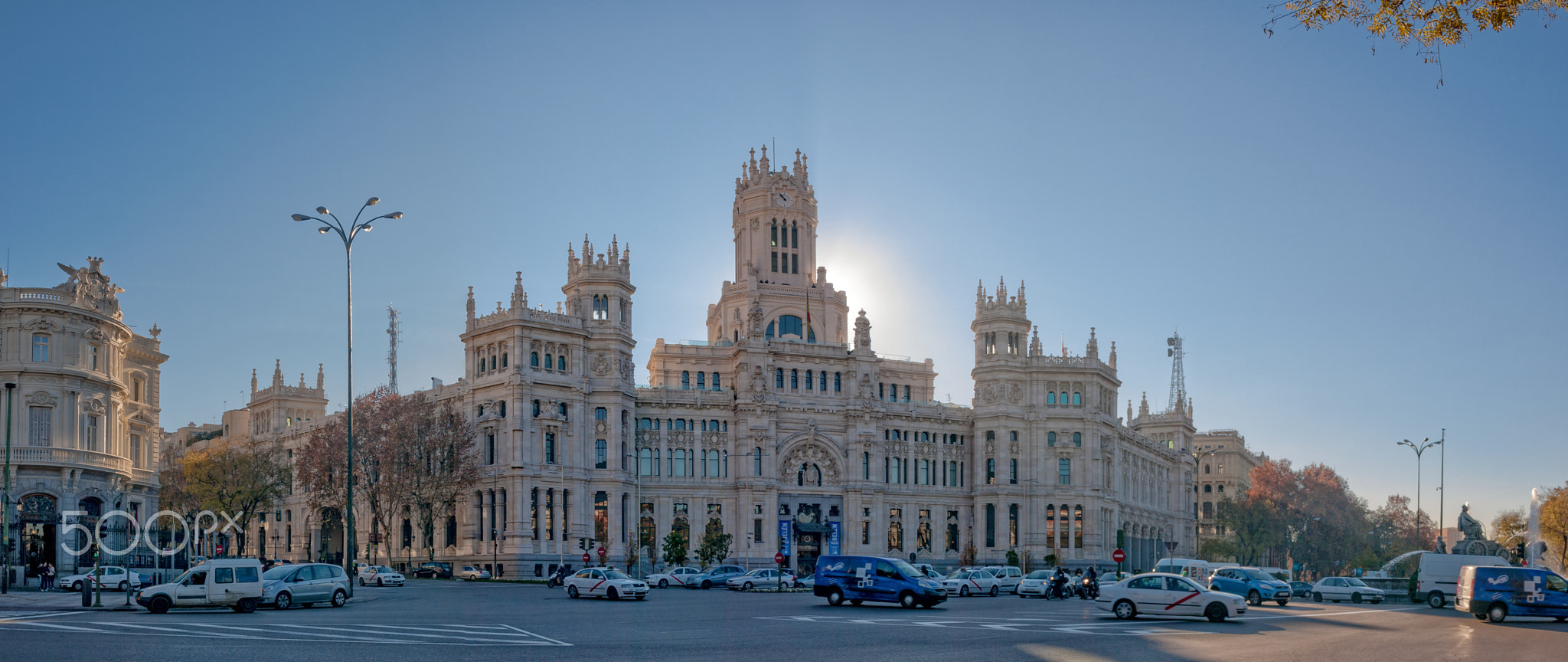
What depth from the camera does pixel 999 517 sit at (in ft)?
362

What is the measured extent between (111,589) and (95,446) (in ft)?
39.0

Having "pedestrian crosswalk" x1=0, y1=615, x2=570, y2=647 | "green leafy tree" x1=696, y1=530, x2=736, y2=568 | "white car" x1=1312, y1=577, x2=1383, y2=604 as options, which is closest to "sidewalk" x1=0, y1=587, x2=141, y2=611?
"pedestrian crosswalk" x1=0, y1=615, x2=570, y2=647

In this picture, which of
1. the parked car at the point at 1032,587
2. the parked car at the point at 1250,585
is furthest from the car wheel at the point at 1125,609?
the parked car at the point at 1032,587

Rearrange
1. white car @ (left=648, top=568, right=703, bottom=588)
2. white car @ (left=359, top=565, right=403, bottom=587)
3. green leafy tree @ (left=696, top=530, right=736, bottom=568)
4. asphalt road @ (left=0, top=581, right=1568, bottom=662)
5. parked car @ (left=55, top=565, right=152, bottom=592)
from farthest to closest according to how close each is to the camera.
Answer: green leafy tree @ (left=696, top=530, right=736, bottom=568) < white car @ (left=648, top=568, right=703, bottom=588) < white car @ (left=359, top=565, right=403, bottom=587) < parked car @ (left=55, top=565, right=152, bottom=592) < asphalt road @ (left=0, top=581, right=1568, bottom=662)

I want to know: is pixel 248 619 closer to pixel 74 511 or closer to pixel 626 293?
pixel 74 511

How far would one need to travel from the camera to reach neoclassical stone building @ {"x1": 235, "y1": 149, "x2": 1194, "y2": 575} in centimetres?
9444

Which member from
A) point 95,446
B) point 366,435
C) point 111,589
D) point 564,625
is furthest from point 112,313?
point 564,625

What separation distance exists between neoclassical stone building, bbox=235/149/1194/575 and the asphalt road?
1918 inches

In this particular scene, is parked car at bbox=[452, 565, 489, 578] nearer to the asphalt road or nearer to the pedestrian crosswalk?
the asphalt road

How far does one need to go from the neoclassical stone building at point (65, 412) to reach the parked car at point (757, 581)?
3178cm

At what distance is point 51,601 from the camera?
156ft

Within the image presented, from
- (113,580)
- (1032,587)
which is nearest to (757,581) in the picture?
(1032,587)

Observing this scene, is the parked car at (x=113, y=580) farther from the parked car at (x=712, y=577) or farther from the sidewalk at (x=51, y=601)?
the parked car at (x=712, y=577)

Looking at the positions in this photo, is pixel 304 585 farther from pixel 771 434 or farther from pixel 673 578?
pixel 771 434
